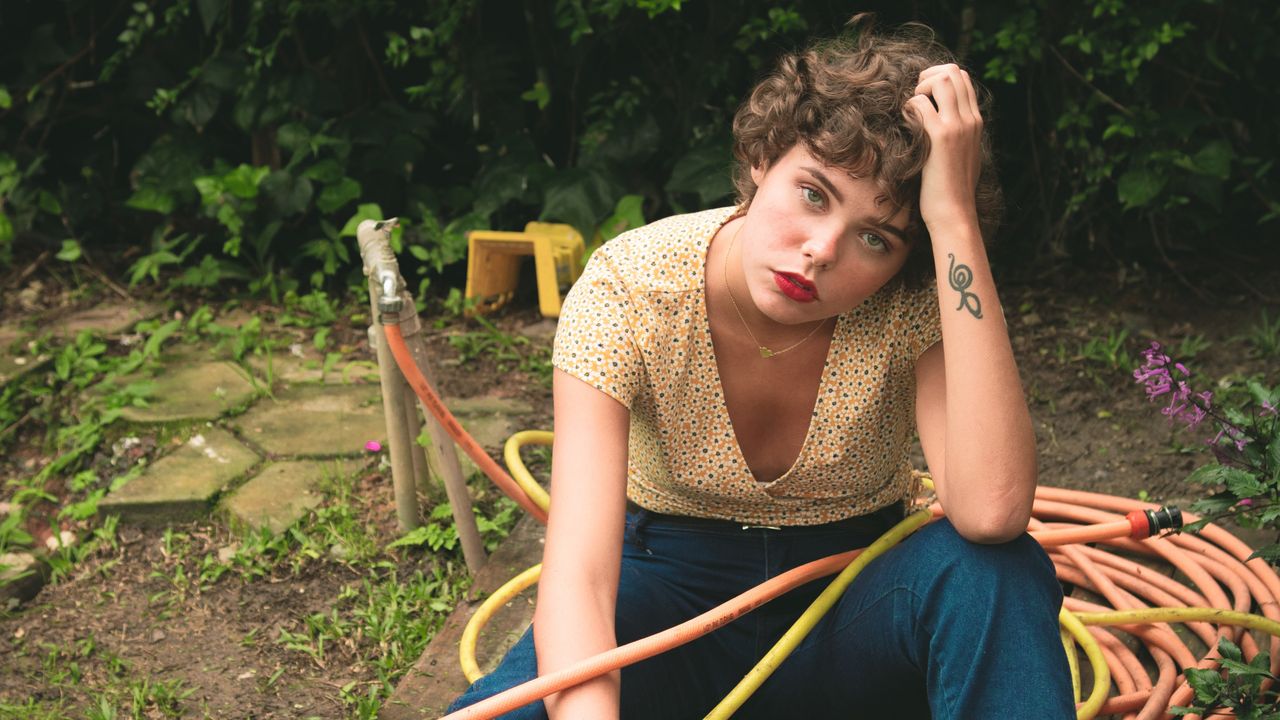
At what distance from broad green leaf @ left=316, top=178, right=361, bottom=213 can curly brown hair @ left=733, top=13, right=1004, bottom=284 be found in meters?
2.44

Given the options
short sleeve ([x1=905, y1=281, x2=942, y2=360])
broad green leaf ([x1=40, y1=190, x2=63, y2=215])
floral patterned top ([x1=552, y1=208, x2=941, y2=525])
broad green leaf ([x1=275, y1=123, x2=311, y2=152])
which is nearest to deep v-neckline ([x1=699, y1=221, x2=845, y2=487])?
floral patterned top ([x1=552, y1=208, x2=941, y2=525])

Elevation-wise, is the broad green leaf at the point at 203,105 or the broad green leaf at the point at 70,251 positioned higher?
the broad green leaf at the point at 203,105

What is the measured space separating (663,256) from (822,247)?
0.89ft

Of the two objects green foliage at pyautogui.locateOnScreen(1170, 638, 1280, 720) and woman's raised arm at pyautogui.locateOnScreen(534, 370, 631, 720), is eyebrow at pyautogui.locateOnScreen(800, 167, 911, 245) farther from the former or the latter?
green foliage at pyautogui.locateOnScreen(1170, 638, 1280, 720)

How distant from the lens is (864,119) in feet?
5.32

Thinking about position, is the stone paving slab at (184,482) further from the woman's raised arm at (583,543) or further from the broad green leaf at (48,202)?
the broad green leaf at (48,202)

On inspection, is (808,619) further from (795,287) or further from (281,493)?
(281,493)

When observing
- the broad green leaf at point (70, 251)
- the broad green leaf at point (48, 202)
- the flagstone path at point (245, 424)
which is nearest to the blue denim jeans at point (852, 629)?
the flagstone path at point (245, 424)

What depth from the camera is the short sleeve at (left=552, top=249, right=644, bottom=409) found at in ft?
5.48

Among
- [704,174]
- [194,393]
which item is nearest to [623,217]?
[704,174]

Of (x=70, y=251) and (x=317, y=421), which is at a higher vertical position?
(x=70, y=251)

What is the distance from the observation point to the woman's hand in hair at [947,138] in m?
1.60

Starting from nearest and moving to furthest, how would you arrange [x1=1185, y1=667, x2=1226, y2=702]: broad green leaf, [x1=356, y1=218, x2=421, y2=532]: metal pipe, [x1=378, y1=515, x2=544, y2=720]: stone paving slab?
[x1=1185, y1=667, x2=1226, y2=702]: broad green leaf, [x1=378, y1=515, x2=544, y2=720]: stone paving slab, [x1=356, y1=218, x2=421, y2=532]: metal pipe

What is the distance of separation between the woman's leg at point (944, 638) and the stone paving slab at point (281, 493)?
4.83 ft
